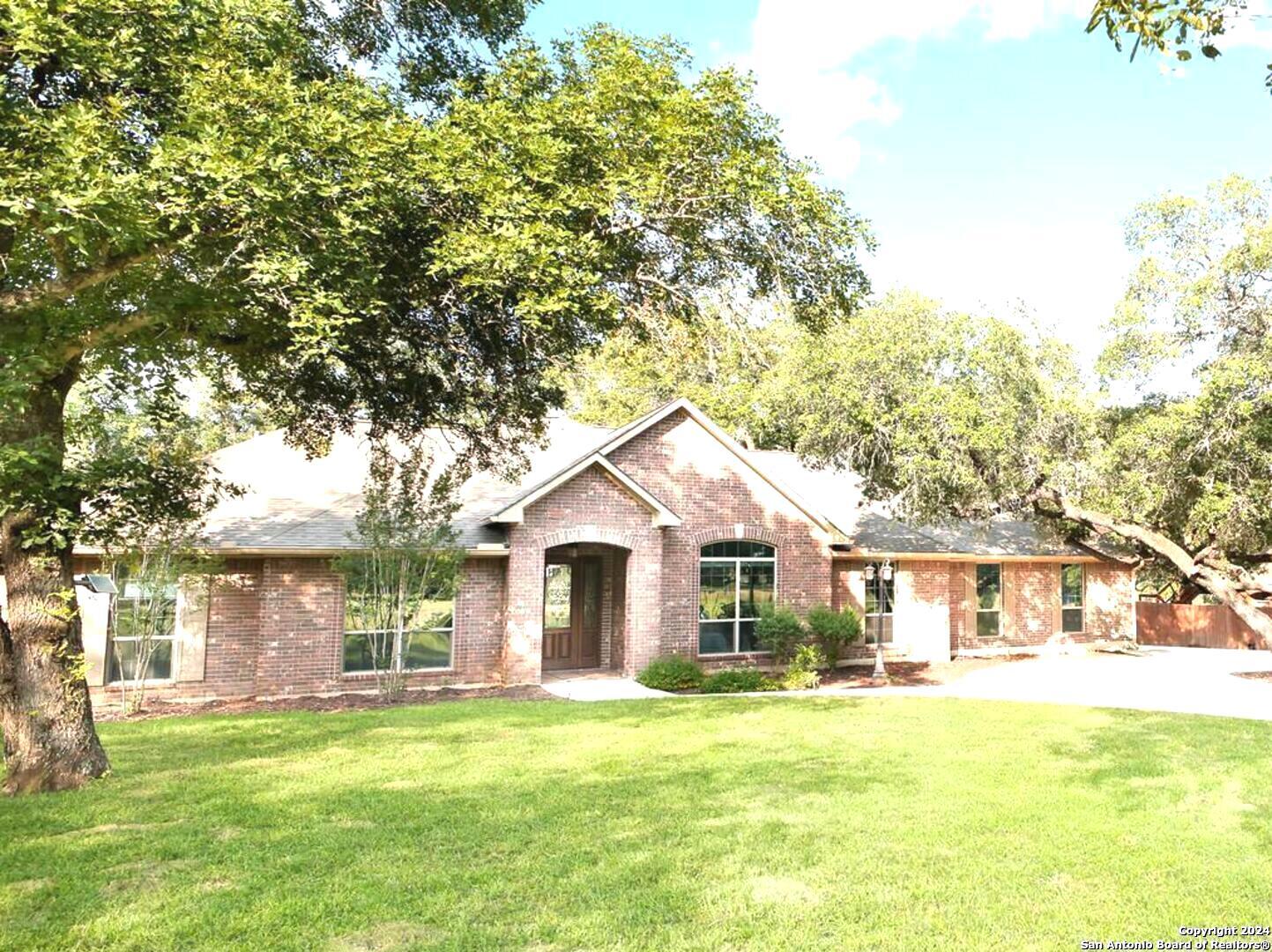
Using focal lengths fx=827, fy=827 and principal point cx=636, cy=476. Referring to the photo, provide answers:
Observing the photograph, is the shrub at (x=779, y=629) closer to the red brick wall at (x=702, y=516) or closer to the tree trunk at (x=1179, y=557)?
the red brick wall at (x=702, y=516)

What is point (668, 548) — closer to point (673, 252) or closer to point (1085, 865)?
point (673, 252)

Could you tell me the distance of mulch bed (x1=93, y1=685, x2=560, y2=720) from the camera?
40.9ft

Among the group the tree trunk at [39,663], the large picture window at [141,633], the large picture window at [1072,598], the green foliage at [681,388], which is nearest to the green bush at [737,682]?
the large picture window at [141,633]

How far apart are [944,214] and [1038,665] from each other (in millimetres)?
11813

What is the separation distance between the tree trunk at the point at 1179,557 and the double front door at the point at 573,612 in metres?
10.2

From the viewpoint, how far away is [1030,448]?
58.6ft

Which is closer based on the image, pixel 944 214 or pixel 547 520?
pixel 944 214

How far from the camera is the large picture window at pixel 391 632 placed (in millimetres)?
14289

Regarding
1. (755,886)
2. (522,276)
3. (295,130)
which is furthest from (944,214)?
(755,886)

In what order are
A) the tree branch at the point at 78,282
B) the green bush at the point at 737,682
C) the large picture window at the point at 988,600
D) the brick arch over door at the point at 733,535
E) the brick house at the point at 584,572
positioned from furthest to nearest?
the large picture window at the point at 988,600 → the brick arch over door at the point at 733,535 → the green bush at the point at 737,682 → the brick house at the point at 584,572 → the tree branch at the point at 78,282

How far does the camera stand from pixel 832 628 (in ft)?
58.6

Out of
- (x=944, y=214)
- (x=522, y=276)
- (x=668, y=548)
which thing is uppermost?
(x=944, y=214)

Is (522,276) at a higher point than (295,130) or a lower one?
lower

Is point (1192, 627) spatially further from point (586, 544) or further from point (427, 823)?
point (427, 823)
